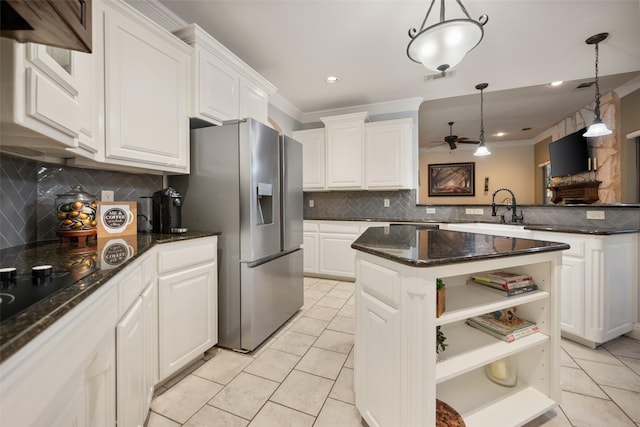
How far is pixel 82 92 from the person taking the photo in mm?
1227

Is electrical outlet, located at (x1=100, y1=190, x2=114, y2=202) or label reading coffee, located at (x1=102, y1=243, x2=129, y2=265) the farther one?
electrical outlet, located at (x1=100, y1=190, x2=114, y2=202)

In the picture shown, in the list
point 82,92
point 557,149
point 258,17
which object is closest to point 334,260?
point 258,17

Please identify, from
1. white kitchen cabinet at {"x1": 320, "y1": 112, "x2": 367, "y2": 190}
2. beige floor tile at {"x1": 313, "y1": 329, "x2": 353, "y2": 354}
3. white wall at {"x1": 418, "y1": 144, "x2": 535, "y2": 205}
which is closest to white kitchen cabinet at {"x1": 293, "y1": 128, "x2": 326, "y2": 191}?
white kitchen cabinet at {"x1": 320, "y1": 112, "x2": 367, "y2": 190}

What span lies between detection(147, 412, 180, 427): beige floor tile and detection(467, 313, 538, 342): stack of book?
5.38 feet

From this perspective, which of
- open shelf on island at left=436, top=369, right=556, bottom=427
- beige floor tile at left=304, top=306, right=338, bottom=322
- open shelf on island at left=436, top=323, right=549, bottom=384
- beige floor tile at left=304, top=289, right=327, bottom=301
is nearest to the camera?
open shelf on island at left=436, top=323, right=549, bottom=384

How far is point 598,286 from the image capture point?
195 cm

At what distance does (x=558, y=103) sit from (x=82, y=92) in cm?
589

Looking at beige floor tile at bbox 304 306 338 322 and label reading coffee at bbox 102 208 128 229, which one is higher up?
label reading coffee at bbox 102 208 128 229

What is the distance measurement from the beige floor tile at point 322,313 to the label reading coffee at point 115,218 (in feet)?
5.85

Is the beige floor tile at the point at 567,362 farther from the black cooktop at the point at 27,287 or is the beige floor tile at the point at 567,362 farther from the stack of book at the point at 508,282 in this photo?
the black cooktop at the point at 27,287

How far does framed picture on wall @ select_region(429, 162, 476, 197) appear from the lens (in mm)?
7004

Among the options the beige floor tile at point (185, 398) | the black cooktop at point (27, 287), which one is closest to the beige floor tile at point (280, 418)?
the beige floor tile at point (185, 398)

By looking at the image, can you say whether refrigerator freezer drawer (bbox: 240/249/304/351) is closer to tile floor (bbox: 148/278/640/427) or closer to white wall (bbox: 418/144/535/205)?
tile floor (bbox: 148/278/640/427)

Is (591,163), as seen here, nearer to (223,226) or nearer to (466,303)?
(466,303)
